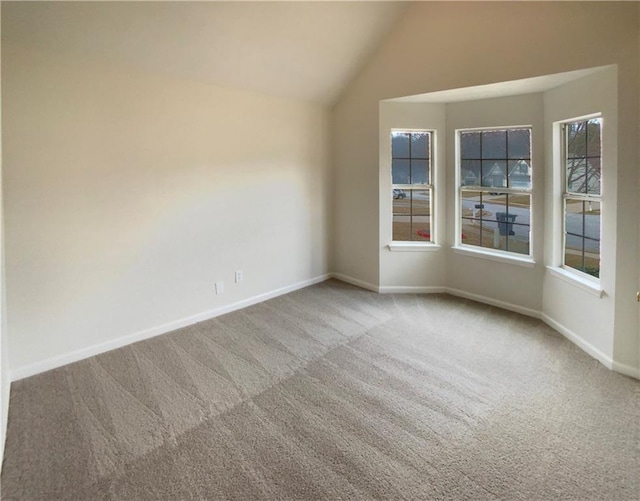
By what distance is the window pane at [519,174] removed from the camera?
3846 mm

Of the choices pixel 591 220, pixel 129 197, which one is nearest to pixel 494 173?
pixel 591 220

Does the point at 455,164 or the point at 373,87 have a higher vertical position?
the point at 373,87

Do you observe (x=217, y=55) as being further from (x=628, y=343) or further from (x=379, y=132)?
(x=628, y=343)

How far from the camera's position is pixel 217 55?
3.29 metres

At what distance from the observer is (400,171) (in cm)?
452

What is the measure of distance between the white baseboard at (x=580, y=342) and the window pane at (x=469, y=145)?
188 centimetres

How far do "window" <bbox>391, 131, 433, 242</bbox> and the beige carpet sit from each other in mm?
1532

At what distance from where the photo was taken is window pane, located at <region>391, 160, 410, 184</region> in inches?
177

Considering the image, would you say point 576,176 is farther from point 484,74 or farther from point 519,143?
point 484,74

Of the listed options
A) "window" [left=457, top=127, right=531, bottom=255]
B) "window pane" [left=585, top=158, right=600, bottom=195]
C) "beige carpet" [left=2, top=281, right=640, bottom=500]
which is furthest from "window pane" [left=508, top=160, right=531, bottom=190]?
"beige carpet" [left=2, top=281, right=640, bottom=500]

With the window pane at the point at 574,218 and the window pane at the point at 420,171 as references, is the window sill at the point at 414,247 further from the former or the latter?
the window pane at the point at 574,218

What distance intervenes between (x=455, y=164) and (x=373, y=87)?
1.30 m

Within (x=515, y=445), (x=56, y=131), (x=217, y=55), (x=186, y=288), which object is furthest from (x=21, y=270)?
(x=515, y=445)

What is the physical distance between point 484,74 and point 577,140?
101 cm
